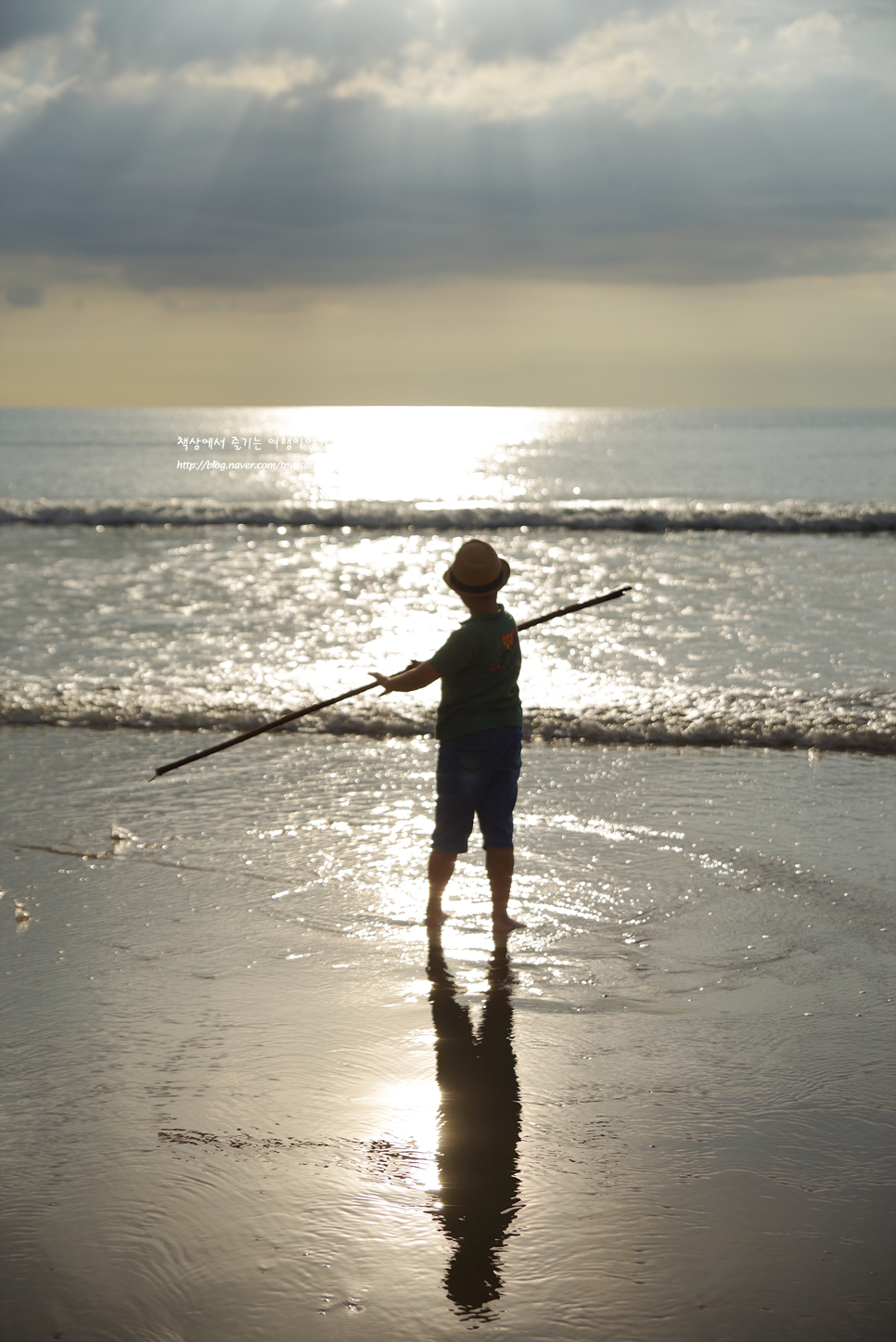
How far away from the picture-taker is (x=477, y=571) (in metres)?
4.25

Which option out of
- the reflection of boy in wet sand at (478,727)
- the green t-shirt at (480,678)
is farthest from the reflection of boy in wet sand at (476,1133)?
the green t-shirt at (480,678)

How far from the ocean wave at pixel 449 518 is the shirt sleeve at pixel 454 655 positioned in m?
20.4

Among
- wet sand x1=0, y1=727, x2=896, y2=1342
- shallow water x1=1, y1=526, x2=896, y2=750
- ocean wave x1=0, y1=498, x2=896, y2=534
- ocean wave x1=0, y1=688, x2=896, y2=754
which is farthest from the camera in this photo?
ocean wave x1=0, y1=498, x2=896, y2=534

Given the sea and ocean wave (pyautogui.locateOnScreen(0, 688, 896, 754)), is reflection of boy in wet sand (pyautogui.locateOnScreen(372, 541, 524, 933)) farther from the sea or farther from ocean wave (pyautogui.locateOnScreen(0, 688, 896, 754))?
ocean wave (pyautogui.locateOnScreen(0, 688, 896, 754))

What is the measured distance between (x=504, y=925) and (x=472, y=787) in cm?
52

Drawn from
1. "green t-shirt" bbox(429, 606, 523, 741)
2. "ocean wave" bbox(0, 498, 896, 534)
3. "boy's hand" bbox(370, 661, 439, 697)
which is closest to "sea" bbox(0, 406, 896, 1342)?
"green t-shirt" bbox(429, 606, 523, 741)

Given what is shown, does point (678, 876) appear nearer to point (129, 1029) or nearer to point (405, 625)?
point (129, 1029)

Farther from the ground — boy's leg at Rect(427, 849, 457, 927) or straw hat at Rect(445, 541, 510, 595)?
straw hat at Rect(445, 541, 510, 595)

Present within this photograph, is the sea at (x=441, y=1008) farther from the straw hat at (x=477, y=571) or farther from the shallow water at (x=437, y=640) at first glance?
the straw hat at (x=477, y=571)

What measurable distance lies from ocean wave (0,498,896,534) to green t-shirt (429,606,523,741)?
20245 mm

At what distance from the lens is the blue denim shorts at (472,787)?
434 centimetres

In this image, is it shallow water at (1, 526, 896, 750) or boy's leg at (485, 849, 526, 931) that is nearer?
boy's leg at (485, 849, 526, 931)

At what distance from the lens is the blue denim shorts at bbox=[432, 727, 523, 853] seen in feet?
14.3

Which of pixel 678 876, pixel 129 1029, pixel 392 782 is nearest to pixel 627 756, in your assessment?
pixel 392 782
